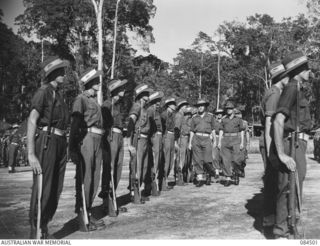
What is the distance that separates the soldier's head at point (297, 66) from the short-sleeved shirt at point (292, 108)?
11 centimetres

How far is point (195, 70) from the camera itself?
62594 mm

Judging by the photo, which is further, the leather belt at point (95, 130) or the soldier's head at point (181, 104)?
the soldier's head at point (181, 104)

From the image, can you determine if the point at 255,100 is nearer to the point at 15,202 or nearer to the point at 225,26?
the point at 225,26

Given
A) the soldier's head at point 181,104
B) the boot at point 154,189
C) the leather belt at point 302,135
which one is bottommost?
the boot at point 154,189

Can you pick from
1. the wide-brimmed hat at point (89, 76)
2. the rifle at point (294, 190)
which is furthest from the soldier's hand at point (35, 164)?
the rifle at point (294, 190)

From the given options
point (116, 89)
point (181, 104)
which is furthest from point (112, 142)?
point (181, 104)

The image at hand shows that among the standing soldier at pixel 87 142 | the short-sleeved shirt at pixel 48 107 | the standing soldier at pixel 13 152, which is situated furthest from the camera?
the standing soldier at pixel 13 152

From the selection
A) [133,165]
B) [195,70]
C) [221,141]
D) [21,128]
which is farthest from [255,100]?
[133,165]

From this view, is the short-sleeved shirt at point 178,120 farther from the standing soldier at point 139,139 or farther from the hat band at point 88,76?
the hat band at point 88,76

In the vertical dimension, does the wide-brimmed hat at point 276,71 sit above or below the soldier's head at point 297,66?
above

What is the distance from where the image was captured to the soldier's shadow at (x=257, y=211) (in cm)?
609

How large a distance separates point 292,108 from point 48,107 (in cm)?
266

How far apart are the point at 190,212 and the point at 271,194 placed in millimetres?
1688

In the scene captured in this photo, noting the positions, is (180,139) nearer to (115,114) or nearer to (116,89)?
(115,114)
